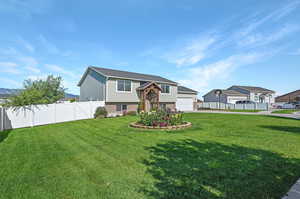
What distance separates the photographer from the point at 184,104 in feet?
85.2

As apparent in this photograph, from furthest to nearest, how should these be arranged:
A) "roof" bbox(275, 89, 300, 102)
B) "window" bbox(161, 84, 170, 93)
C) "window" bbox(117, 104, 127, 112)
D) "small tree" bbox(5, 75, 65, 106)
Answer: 1. "roof" bbox(275, 89, 300, 102)
2. "window" bbox(161, 84, 170, 93)
3. "window" bbox(117, 104, 127, 112)
4. "small tree" bbox(5, 75, 65, 106)

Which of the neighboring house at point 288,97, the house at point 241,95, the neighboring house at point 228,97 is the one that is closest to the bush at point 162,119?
the neighboring house at point 228,97

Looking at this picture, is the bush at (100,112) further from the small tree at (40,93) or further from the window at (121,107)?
the small tree at (40,93)

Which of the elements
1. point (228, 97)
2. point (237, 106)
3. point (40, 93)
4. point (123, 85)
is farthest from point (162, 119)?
point (228, 97)

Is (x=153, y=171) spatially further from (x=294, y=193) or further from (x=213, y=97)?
(x=213, y=97)

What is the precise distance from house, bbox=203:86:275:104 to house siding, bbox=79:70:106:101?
102ft

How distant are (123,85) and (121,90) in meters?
0.66

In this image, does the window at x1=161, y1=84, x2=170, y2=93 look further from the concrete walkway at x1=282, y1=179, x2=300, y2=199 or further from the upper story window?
the concrete walkway at x1=282, y1=179, x2=300, y2=199

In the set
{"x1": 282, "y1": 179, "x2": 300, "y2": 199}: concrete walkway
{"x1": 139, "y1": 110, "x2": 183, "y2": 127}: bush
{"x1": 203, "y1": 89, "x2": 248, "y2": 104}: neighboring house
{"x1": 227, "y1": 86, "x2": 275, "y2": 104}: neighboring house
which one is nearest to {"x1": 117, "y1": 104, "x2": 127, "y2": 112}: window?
{"x1": 139, "y1": 110, "x2": 183, "y2": 127}: bush

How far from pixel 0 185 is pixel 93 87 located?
1552 centimetres

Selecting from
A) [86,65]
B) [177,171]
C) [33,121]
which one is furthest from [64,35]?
[177,171]

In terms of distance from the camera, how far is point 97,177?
3227 millimetres

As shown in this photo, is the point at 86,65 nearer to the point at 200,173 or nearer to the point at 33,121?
the point at 33,121

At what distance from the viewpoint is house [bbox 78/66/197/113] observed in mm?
15836
